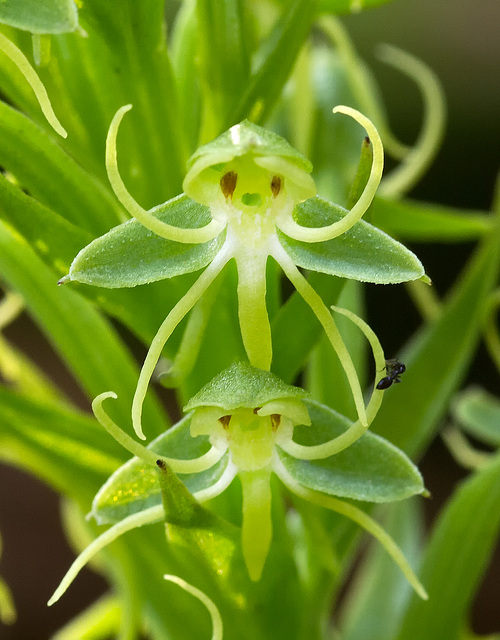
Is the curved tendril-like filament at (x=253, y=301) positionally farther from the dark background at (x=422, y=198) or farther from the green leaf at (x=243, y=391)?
the dark background at (x=422, y=198)

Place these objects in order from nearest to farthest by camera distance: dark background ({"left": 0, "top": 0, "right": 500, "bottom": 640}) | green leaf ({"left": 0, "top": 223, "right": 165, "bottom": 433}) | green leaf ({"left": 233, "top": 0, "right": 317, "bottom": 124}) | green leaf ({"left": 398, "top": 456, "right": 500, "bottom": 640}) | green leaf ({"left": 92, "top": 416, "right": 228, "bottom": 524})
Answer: green leaf ({"left": 92, "top": 416, "right": 228, "bottom": 524}) → green leaf ({"left": 233, "top": 0, "right": 317, "bottom": 124}) → green leaf ({"left": 0, "top": 223, "right": 165, "bottom": 433}) → green leaf ({"left": 398, "top": 456, "right": 500, "bottom": 640}) → dark background ({"left": 0, "top": 0, "right": 500, "bottom": 640})

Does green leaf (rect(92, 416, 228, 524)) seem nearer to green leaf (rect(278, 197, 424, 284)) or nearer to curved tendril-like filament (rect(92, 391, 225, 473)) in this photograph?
curved tendril-like filament (rect(92, 391, 225, 473))

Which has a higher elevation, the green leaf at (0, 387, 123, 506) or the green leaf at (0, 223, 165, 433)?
the green leaf at (0, 223, 165, 433)

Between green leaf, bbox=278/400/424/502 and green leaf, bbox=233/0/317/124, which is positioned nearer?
green leaf, bbox=278/400/424/502

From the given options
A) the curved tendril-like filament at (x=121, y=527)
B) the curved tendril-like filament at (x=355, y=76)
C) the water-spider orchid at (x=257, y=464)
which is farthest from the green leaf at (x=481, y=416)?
the curved tendril-like filament at (x=121, y=527)

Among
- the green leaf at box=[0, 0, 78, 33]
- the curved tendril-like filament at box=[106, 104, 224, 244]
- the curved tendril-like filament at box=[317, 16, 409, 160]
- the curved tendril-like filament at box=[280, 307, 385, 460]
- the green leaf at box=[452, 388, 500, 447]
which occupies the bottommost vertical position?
the green leaf at box=[452, 388, 500, 447]

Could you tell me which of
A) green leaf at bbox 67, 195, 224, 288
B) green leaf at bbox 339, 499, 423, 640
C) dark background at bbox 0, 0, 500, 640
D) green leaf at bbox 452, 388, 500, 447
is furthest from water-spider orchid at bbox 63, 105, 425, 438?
dark background at bbox 0, 0, 500, 640

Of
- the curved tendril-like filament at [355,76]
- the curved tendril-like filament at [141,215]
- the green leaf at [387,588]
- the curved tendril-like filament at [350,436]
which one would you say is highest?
the curved tendril-like filament at [355,76]
